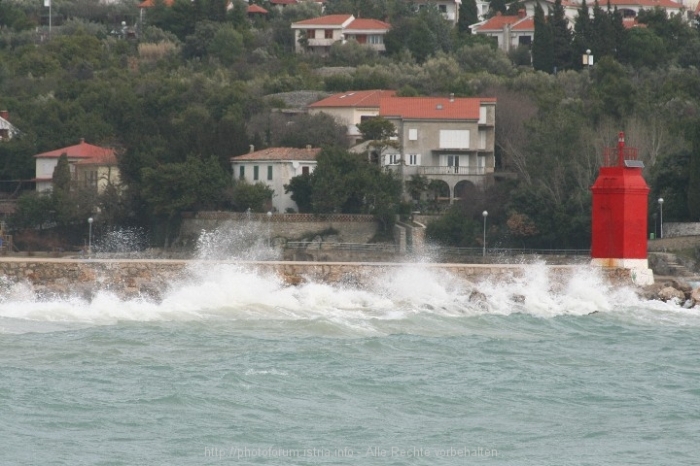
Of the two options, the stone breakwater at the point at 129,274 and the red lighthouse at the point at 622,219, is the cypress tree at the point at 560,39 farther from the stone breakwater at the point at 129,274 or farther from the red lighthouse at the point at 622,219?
the stone breakwater at the point at 129,274

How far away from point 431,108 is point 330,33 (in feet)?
88.3

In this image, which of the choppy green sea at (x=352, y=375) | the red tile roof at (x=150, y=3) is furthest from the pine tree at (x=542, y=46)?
the choppy green sea at (x=352, y=375)

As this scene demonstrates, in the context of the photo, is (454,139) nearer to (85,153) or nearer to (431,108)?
(431,108)

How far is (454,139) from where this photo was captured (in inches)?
2474

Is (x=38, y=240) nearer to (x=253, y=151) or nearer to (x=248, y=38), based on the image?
(x=253, y=151)

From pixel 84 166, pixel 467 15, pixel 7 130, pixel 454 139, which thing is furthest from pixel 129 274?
pixel 467 15

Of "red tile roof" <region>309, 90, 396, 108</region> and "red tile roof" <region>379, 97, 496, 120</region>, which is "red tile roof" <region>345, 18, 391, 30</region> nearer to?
"red tile roof" <region>309, 90, 396, 108</region>

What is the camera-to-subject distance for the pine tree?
7962 cm

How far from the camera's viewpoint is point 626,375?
88.9 ft

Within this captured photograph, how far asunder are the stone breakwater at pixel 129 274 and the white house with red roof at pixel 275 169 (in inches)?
1040

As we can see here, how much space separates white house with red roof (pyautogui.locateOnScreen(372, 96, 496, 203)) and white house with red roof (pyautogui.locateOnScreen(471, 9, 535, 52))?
81.2 ft

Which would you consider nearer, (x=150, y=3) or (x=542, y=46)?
(x=542, y=46)

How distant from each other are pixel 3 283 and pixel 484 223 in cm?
2531

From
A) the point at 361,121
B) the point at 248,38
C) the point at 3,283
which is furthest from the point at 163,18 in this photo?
the point at 3,283
